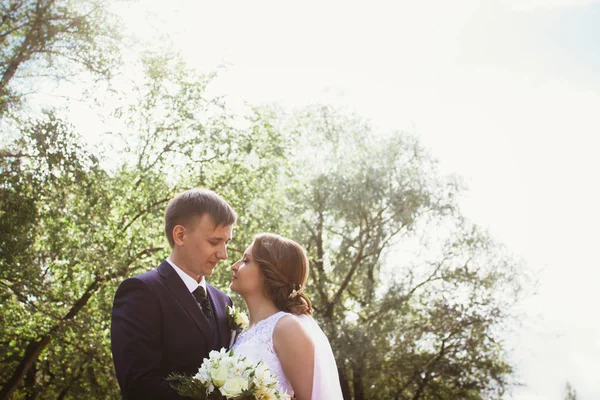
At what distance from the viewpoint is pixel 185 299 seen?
3.49 m

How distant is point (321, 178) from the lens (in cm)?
1781

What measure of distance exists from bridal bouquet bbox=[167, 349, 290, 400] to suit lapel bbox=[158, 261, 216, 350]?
0.40m

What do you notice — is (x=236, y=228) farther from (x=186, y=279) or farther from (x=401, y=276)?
(x=186, y=279)

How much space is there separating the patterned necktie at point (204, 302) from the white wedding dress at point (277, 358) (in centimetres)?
26

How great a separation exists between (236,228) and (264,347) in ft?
32.7

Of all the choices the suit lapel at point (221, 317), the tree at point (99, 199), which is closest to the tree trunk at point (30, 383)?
the tree at point (99, 199)

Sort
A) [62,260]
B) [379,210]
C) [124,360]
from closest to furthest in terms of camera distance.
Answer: [124,360] < [62,260] < [379,210]

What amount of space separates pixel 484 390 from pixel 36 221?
1214 centimetres

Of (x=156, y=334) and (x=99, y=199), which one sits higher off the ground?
(x=99, y=199)

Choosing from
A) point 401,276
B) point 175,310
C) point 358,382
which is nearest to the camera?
point 175,310

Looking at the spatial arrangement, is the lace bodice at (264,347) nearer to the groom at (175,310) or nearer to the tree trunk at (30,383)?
the groom at (175,310)

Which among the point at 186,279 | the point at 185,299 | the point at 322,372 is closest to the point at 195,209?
the point at 186,279

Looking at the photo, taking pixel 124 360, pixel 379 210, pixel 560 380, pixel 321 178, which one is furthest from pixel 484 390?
pixel 124 360

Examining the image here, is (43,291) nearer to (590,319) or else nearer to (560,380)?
(560,380)
